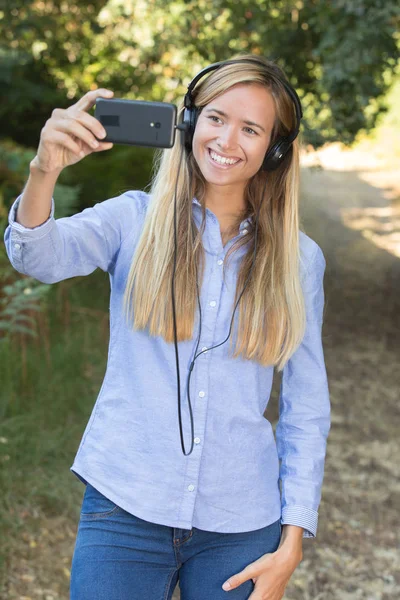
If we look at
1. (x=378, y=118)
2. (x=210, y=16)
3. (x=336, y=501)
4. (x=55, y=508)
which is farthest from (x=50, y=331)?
(x=378, y=118)

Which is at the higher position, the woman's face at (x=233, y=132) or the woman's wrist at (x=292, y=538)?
the woman's face at (x=233, y=132)

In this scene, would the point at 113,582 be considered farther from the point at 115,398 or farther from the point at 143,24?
the point at 143,24

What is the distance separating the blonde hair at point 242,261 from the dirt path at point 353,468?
2.02 metres

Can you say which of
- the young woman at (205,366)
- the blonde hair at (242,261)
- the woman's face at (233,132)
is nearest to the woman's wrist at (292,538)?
the young woman at (205,366)

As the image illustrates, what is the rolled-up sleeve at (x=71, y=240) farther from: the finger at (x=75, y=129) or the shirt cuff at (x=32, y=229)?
the finger at (x=75, y=129)

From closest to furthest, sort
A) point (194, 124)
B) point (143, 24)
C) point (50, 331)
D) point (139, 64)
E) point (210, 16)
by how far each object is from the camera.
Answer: point (194, 124), point (50, 331), point (210, 16), point (143, 24), point (139, 64)

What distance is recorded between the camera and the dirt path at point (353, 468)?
387 centimetres

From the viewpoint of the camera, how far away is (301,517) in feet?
6.96

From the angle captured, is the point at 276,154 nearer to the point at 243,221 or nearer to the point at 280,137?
the point at 280,137

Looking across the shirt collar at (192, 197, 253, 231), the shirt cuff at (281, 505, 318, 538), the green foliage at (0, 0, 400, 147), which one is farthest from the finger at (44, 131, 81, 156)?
the green foliage at (0, 0, 400, 147)

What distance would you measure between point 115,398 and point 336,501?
9.96 ft

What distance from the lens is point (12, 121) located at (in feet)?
27.1

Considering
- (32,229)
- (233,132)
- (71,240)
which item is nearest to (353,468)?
(233,132)

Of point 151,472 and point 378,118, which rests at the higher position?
point 378,118
